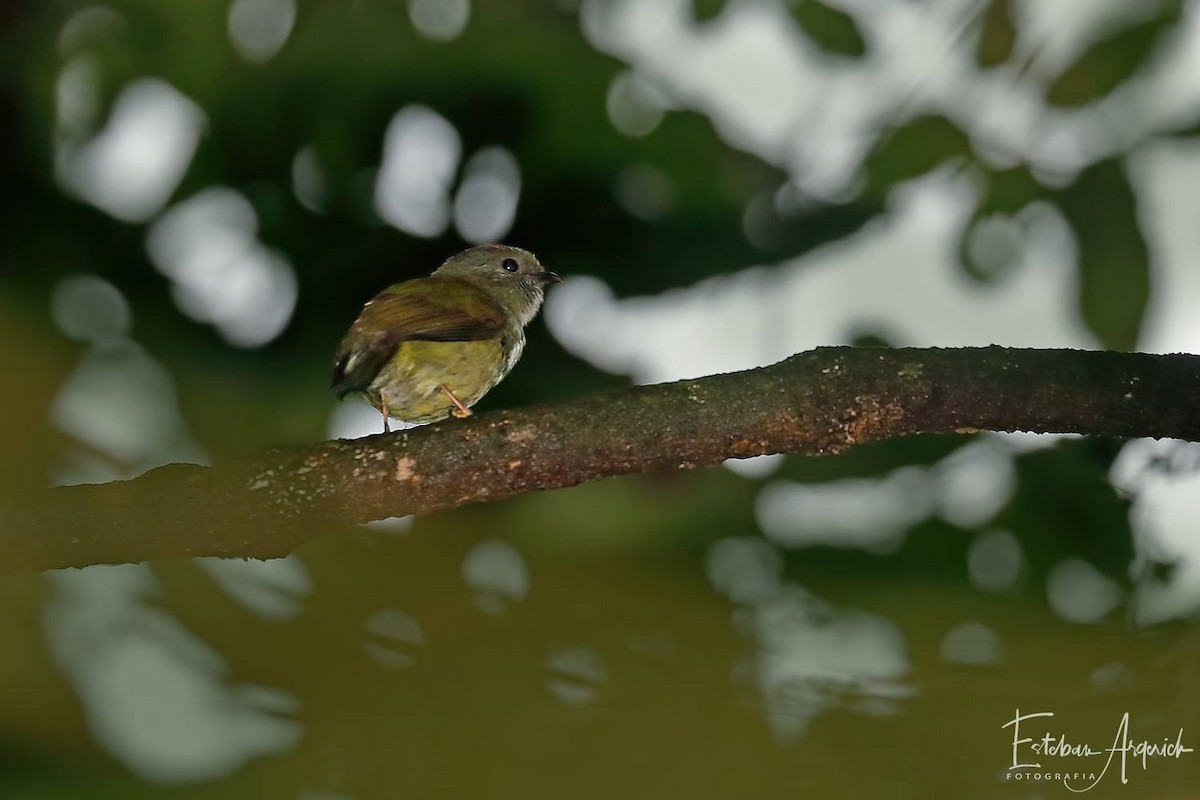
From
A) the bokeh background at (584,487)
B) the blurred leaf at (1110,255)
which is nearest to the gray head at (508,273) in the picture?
the bokeh background at (584,487)

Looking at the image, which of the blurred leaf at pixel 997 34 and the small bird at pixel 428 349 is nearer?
the blurred leaf at pixel 997 34

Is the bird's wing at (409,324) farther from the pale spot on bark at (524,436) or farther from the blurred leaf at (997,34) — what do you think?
→ the blurred leaf at (997,34)

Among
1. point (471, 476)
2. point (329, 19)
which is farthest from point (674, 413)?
point (329, 19)

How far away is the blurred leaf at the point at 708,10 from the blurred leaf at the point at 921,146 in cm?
54

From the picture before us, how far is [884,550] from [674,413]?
1.18 metres

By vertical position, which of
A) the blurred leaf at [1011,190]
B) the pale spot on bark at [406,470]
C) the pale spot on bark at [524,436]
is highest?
the blurred leaf at [1011,190]

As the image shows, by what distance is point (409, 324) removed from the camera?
11.7 feet

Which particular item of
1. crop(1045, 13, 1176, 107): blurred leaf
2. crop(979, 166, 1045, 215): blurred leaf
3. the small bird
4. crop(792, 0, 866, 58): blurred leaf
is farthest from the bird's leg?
crop(1045, 13, 1176, 107): blurred leaf

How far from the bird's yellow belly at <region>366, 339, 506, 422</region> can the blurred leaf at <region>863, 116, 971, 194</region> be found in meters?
1.40

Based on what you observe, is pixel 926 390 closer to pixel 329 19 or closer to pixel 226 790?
pixel 226 790

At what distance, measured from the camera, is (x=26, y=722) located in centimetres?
213

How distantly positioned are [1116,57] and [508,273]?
2364 mm

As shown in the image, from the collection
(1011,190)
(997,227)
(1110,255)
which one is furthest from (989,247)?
(1110,255)

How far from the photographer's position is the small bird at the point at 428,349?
348 cm
